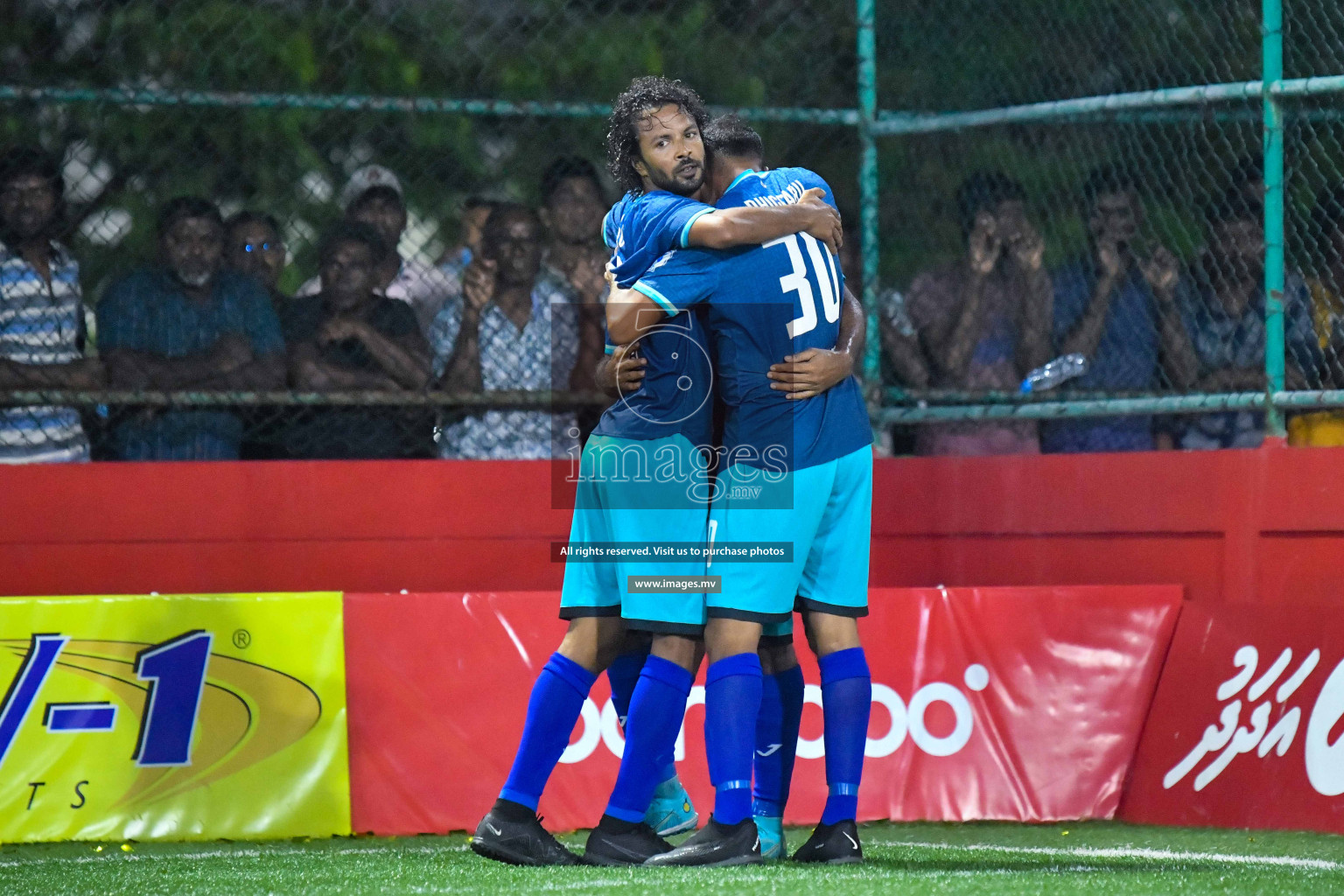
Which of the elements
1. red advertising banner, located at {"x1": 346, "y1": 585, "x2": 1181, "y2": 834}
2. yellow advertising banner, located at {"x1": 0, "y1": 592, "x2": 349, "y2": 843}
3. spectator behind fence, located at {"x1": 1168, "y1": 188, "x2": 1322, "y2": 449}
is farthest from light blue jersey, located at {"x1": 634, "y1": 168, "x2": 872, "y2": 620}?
spectator behind fence, located at {"x1": 1168, "y1": 188, "x2": 1322, "y2": 449}

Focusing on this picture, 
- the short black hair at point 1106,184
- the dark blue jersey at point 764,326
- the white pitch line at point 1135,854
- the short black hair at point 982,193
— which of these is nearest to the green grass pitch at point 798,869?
the white pitch line at point 1135,854

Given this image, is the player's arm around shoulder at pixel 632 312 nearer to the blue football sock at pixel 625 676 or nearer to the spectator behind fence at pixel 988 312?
the blue football sock at pixel 625 676

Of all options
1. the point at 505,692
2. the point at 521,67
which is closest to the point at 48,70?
the point at 521,67

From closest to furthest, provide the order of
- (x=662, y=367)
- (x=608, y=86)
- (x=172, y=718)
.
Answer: (x=662, y=367)
(x=172, y=718)
(x=608, y=86)

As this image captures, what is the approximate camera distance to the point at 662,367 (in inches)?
186

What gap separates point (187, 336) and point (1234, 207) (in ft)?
13.2

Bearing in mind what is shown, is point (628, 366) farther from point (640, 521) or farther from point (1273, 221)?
point (1273, 221)

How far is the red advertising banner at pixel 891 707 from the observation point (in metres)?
6.09

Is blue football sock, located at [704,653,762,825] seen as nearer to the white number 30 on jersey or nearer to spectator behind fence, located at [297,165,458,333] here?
the white number 30 on jersey

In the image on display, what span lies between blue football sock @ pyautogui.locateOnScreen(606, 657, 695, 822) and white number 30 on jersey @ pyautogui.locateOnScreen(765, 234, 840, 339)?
3.24ft

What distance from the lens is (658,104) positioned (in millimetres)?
4770

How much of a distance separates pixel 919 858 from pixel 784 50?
155 inches

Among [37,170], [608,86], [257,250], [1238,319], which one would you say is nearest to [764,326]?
[1238,319]

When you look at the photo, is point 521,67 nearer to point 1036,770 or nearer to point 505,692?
point 505,692
